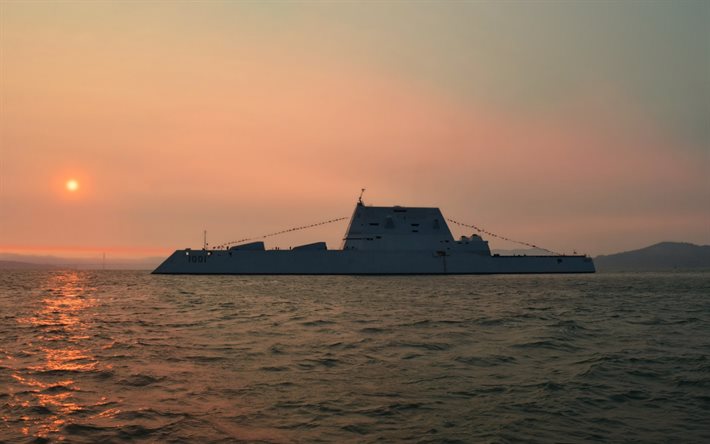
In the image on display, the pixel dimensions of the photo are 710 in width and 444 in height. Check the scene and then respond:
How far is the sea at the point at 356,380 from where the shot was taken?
5.86 m

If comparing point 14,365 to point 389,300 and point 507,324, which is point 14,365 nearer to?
point 507,324

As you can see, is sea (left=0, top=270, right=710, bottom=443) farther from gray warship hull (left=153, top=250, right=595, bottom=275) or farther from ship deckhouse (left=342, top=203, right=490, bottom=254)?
ship deckhouse (left=342, top=203, right=490, bottom=254)

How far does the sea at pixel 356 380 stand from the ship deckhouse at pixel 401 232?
120 feet

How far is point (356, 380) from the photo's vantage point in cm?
820

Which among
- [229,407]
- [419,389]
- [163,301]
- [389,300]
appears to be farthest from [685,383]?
[163,301]

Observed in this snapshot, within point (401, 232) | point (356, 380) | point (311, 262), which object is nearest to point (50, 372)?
point (356, 380)

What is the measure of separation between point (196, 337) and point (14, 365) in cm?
407

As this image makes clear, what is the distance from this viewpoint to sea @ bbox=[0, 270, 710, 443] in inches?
231

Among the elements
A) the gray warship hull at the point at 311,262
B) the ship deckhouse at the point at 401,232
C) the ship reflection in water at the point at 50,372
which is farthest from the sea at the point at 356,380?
the ship deckhouse at the point at 401,232

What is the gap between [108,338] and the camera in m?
12.7

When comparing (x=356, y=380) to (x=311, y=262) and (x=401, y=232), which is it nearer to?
(x=311, y=262)

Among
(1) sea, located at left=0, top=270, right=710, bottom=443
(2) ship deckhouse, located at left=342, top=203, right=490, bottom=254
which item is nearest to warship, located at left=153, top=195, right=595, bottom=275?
(2) ship deckhouse, located at left=342, top=203, right=490, bottom=254

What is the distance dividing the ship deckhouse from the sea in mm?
36426

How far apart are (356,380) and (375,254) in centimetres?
4392
